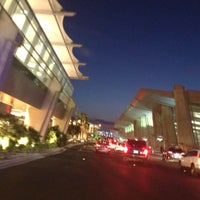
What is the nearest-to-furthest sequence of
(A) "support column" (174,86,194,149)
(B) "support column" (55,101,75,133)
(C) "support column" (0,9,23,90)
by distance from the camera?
(C) "support column" (0,9,23,90) < (A) "support column" (174,86,194,149) < (B) "support column" (55,101,75,133)

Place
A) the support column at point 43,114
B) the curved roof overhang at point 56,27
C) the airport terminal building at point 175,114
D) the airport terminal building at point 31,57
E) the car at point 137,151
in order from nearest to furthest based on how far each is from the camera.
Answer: the airport terminal building at point 31,57 < the car at point 137,151 < the curved roof overhang at point 56,27 < the support column at point 43,114 < the airport terminal building at point 175,114

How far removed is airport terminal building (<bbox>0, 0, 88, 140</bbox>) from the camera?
86.7 feet

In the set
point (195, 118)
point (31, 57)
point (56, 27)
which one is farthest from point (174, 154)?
point (195, 118)

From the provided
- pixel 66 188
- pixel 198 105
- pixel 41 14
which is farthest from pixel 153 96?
pixel 66 188

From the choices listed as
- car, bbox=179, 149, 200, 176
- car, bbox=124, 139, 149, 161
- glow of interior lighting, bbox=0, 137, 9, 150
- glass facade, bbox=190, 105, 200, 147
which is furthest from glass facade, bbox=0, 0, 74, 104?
glass facade, bbox=190, 105, 200, 147

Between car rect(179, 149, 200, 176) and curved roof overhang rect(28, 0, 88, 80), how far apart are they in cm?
2082

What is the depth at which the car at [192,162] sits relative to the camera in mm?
25419

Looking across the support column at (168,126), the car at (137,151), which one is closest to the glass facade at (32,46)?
the car at (137,151)

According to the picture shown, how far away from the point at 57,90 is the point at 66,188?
3747 centimetres

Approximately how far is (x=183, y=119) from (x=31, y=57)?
28.3 meters

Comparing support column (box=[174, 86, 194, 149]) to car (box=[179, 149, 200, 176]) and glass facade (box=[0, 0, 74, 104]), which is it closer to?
glass facade (box=[0, 0, 74, 104])

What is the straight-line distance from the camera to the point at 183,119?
58188mm

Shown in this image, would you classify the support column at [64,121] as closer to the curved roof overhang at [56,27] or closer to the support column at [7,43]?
the curved roof overhang at [56,27]

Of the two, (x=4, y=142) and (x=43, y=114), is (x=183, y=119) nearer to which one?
(x=43, y=114)
